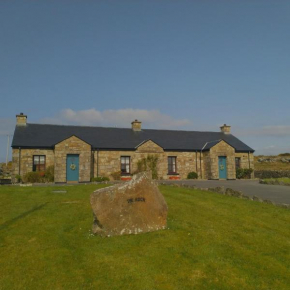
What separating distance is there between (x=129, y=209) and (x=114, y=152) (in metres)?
20.7

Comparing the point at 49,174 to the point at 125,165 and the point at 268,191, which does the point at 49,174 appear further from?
the point at 268,191

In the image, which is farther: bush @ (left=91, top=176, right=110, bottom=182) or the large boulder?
bush @ (left=91, top=176, right=110, bottom=182)

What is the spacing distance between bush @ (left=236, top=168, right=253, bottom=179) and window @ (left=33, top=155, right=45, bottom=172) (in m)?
20.9

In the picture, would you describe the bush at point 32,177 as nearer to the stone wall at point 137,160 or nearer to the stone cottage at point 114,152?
the stone cottage at point 114,152

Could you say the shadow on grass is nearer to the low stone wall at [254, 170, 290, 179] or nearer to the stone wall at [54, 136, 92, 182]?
the stone wall at [54, 136, 92, 182]

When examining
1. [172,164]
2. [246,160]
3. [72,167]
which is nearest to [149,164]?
[172,164]

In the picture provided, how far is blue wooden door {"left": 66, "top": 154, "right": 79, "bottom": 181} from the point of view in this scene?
2541 centimetres

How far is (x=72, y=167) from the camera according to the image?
25469mm

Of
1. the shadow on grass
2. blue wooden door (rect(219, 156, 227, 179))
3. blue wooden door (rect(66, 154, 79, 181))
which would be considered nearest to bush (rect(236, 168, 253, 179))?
blue wooden door (rect(219, 156, 227, 179))

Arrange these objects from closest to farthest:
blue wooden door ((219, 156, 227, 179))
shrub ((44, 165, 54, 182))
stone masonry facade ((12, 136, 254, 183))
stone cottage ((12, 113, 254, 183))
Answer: shrub ((44, 165, 54, 182)), stone masonry facade ((12, 136, 254, 183)), stone cottage ((12, 113, 254, 183)), blue wooden door ((219, 156, 227, 179))

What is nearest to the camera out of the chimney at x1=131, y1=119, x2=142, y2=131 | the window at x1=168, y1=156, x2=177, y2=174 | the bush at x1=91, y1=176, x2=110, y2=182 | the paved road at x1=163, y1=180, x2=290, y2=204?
the paved road at x1=163, y1=180, x2=290, y2=204

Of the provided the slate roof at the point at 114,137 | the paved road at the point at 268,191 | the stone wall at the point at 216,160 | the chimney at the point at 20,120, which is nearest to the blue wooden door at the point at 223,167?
the stone wall at the point at 216,160

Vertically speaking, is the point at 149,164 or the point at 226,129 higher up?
the point at 226,129

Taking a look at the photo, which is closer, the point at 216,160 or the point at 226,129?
the point at 216,160
